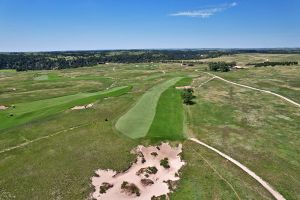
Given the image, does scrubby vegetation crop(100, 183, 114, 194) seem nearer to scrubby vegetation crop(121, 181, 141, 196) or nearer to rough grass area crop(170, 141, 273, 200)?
scrubby vegetation crop(121, 181, 141, 196)

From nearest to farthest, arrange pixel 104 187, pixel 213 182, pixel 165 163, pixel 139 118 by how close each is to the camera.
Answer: pixel 104 187
pixel 213 182
pixel 165 163
pixel 139 118

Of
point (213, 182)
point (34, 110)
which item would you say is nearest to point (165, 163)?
point (213, 182)

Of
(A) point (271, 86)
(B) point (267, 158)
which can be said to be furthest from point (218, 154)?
(A) point (271, 86)

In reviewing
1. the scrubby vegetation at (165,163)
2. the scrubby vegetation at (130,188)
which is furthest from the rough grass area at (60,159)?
the scrubby vegetation at (165,163)

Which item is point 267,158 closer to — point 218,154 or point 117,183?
point 218,154

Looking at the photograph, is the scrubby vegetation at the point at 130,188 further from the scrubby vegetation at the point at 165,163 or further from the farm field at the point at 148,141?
the scrubby vegetation at the point at 165,163

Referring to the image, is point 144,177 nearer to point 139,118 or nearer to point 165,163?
point 165,163

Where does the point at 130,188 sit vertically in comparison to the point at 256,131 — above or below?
below

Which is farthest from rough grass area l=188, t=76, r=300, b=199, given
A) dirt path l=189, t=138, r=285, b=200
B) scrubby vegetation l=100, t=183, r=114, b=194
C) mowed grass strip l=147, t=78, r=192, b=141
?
scrubby vegetation l=100, t=183, r=114, b=194
